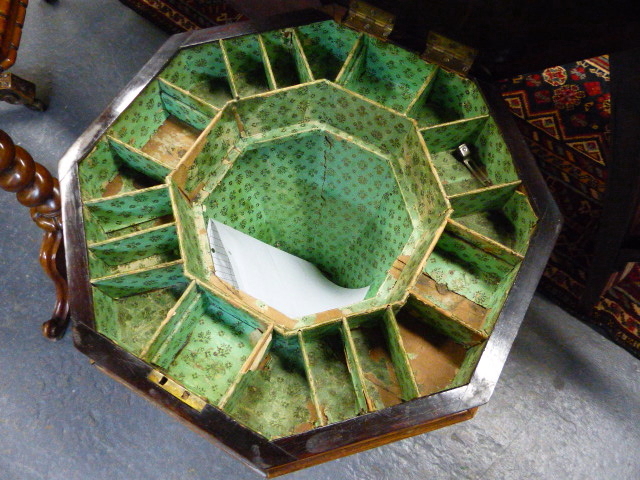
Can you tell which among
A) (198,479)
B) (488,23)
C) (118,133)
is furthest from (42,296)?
(488,23)

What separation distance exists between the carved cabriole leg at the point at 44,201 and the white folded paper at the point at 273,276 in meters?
0.77

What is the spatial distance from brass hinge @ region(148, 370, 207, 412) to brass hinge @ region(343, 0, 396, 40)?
1121mm

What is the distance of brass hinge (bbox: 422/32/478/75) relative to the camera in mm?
1526

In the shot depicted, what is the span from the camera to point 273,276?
207 cm

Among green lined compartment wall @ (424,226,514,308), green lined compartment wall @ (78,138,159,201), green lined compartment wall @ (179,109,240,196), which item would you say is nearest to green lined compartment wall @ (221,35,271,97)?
green lined compartment wall @ (179,109,240,196)

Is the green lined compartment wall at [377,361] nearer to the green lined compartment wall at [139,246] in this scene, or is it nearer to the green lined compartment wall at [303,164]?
the green lined compartment wall at [303,164]

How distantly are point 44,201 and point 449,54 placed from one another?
5.20 feet

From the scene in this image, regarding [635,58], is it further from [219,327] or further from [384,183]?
[219,327]

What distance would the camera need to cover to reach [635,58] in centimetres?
139

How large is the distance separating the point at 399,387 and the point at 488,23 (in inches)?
40.0

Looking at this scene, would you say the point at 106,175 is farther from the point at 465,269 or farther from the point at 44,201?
the point at 465,269

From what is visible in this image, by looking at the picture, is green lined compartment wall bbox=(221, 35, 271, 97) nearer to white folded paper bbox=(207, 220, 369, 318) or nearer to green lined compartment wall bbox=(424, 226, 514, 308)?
white folded paper bbox=(207, 220, 369, 318)

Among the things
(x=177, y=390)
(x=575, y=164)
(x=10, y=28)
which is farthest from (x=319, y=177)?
(x=575, y=164)

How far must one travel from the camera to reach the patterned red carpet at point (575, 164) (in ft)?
8.32
